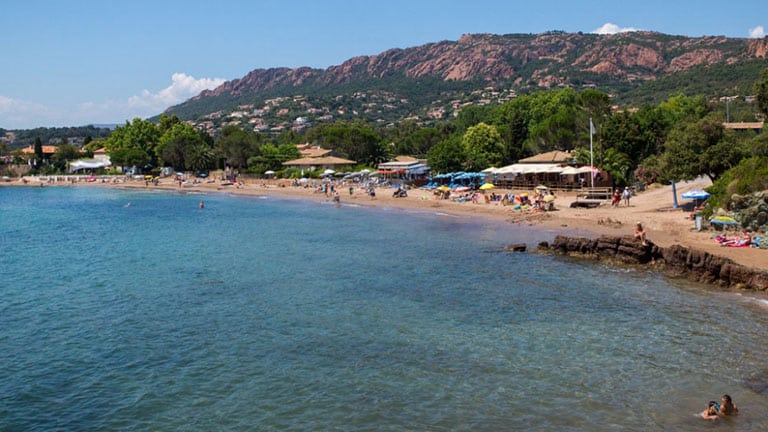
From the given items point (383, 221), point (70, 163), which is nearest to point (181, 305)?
point (383, 221)

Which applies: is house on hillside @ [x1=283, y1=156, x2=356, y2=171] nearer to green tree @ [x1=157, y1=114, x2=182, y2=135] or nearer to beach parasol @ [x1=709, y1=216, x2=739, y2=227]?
green tree @ [x1=157, y1=114, x2=182, y2=135]

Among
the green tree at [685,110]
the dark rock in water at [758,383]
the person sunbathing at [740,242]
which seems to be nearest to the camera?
the dark rock in water at [758,383]

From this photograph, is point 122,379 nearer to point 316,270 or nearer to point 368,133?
point 316,270

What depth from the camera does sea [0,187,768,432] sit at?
40.5 feet

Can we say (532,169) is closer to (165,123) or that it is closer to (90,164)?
(165,123)

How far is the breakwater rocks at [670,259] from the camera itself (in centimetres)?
2050

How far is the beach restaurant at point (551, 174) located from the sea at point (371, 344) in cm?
1864

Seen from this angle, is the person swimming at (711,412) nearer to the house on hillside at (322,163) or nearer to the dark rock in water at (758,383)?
the dark rock in water at (758,383)

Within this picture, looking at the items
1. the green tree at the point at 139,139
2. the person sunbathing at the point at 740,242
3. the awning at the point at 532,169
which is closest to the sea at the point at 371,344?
the person sunbathing at the point at 740,242

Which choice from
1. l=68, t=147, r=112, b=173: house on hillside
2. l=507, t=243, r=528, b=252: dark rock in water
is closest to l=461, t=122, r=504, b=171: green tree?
l=507, t=243, r=528, b=252: dark rock in water

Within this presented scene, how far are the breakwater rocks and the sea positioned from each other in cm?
76

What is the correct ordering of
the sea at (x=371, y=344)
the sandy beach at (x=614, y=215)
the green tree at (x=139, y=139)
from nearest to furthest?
the sea at (x=371, y=344)
the sandy beach at (x=614, y=215)
the green tree at (x=139, y=139)

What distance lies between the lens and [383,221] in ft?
137

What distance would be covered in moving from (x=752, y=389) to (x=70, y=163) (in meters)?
120
